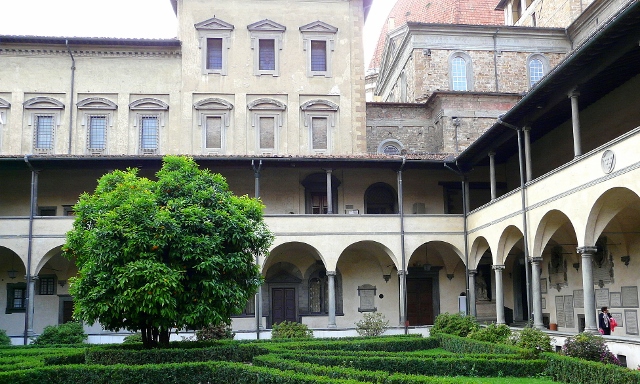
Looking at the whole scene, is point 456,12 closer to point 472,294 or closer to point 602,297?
point 472,294

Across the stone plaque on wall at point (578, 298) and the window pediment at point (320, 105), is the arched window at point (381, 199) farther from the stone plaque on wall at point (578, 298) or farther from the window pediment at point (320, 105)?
the stone plaque on wall at point (578, 298)

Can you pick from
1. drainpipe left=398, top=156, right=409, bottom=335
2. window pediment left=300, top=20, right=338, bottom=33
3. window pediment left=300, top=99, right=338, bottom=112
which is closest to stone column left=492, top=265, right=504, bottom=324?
drainpipe left=398, top=156, right=409, bottom=335

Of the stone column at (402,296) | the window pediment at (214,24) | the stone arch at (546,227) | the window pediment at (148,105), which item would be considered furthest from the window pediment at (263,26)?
the stone arch at (546,227)

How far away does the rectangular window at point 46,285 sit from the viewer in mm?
30672

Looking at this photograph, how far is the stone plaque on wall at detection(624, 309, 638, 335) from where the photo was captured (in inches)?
862

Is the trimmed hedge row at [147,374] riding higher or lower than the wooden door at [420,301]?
lower

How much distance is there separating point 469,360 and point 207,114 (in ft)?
64.4

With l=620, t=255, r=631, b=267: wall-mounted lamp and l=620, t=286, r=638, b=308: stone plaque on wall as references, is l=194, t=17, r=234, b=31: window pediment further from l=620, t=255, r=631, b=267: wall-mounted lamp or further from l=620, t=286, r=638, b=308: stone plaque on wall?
l=620, t=286, r=638, b=308: stone plaque on wall

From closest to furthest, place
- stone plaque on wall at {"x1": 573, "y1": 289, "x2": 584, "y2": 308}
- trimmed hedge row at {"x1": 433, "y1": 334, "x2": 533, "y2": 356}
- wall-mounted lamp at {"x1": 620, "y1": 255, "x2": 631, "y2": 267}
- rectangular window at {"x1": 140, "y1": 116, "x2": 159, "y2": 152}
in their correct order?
1. trimmed hedge row at {"x1": 433, "y1": 334, "x2": 533, "y2": 356}
2. wall-mounted lamp at {"x1": 620, "y1": 255, "x2": 631, "y2": 267}
3. stone plaque on wall at {"x1": 573, "y1": 289, "x2": 584, "y2": 308}
4. rectangular window at {"x1": 140, "y1": 116, "x2": 159, "y2": 152}

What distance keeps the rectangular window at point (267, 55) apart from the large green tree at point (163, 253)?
14381 mm

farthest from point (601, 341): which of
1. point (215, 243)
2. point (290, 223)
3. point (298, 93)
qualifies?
point (298, 93)

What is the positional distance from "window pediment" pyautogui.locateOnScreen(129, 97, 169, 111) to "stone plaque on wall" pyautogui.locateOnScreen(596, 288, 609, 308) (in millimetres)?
19814

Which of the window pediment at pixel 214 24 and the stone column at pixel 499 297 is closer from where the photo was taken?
the stone column at pixel 499 297

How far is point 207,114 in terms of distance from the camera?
33.1 meters
